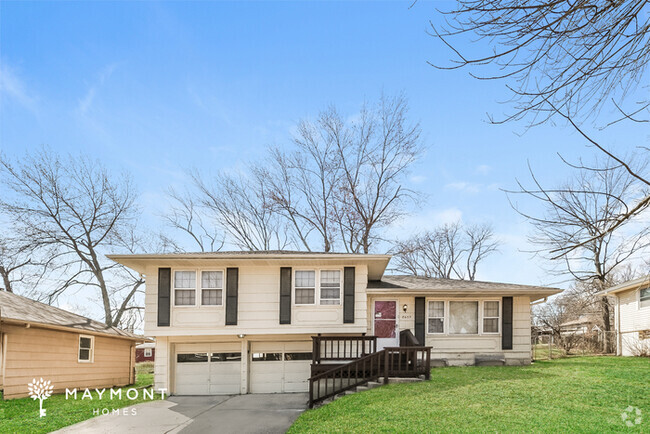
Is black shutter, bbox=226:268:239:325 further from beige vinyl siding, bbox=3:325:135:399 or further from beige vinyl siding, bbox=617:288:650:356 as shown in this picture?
beige vinyl siding, bbox=617:288:650:356

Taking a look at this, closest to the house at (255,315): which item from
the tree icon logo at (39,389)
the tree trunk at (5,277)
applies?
the tree icon logo at (39,389)

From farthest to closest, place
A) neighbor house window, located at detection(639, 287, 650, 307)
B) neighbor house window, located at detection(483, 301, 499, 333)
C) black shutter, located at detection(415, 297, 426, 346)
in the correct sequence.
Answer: neighbor house window, located at detection(639, 287, 650, 307) → neighbor house window, located at detection(483, 301, 499, 333) → black shutter, located at detection(415, 297, 426, 346)

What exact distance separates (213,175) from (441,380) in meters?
20.6

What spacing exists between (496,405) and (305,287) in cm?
740

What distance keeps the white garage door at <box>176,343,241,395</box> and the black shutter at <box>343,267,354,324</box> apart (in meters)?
3.83

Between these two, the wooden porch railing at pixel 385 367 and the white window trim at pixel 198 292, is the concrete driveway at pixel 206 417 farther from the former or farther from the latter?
the white window trim at pixel 198 292

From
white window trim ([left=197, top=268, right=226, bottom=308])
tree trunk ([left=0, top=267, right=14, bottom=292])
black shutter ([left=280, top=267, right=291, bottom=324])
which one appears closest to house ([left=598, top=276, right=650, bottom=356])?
black shutter ([left=280, top=267, right=291, bottom=324])

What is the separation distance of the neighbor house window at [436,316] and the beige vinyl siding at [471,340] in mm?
199

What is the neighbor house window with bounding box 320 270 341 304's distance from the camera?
15.5 meters

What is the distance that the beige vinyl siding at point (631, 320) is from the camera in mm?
21188

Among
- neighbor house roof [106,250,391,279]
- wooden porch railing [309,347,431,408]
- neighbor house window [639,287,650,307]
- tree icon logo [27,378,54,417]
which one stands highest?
neighbor house roof [106,250,391,279]

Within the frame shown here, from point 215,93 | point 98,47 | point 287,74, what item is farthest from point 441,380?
point 98,47

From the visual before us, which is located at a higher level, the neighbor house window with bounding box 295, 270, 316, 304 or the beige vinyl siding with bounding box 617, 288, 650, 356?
the neighbor house window with bounding box 295, 270, 316, 304

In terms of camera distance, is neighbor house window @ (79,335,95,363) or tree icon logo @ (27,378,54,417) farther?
neighbor house window @ (79,335,95,363)
